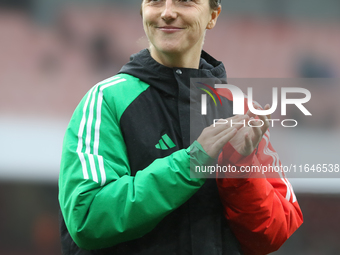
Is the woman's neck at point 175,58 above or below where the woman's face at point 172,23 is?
below

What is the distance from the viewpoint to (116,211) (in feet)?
3.29

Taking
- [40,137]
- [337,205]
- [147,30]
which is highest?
[147,30]

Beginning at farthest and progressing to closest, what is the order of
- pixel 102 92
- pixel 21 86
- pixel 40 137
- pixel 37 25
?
pixel 37 25 → pixel 21 86 → pixel 40 137 → pixel 102 92

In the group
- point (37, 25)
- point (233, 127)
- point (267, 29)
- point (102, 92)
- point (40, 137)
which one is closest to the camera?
point (233, 127)

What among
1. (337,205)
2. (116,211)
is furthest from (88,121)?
(337,205)

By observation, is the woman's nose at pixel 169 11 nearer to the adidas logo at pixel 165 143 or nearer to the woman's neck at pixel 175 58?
the woman's neck at pixel 175 58

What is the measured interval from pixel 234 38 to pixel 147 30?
258cm

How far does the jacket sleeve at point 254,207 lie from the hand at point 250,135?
15mm

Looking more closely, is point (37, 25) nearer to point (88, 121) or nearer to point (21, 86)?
point (21, 86)

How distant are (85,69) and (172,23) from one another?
2339 millimetres

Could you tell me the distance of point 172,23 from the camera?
116 cm

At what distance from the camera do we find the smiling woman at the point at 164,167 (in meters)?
1.00

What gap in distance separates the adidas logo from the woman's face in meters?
0.24

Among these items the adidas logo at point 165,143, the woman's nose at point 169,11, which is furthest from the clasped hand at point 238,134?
the woman's nose at point 169,11
